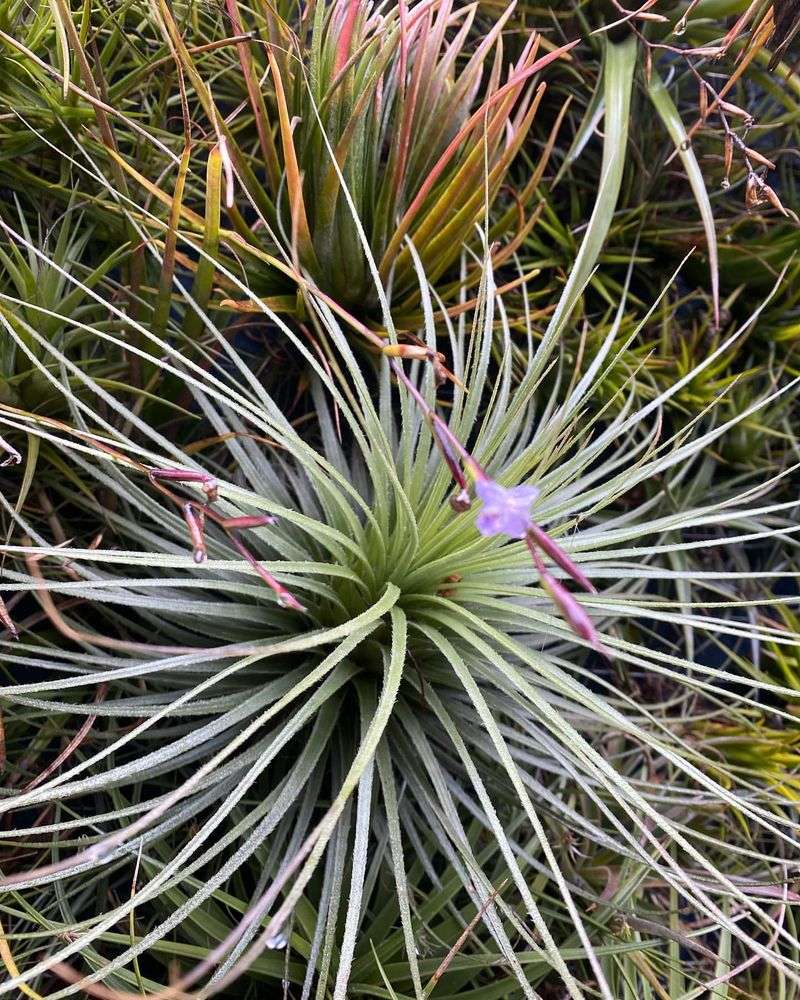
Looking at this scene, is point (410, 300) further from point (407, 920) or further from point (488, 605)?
point (407, 920)

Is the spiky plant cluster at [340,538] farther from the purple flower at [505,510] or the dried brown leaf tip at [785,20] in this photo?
the purple flower at [505,510]

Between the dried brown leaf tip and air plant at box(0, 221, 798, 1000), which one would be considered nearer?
air plant at box(0, 221, 798, 1000)

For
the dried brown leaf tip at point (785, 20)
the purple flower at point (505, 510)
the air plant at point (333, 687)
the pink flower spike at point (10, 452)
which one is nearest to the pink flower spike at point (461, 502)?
the purple flower at point (505, 510)

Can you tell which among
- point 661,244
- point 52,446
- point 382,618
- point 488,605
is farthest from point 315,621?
point 661,244

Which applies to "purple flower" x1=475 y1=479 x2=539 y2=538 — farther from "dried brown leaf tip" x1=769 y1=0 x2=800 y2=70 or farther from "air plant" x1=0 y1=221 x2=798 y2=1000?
"dried brown leaf tip" x1=769 y1=0 x2=800 y2=70

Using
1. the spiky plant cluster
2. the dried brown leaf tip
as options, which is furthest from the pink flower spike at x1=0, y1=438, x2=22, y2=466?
the dried brown leaf tip

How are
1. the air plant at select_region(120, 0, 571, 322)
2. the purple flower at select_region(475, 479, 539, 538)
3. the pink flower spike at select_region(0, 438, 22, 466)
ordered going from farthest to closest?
the air plant at select_region(120, 0, 571, 322) < the pink flower spike at select_region(0, 438, 22, 466) < the purple flower at select_region(475, 479, 539, 538)

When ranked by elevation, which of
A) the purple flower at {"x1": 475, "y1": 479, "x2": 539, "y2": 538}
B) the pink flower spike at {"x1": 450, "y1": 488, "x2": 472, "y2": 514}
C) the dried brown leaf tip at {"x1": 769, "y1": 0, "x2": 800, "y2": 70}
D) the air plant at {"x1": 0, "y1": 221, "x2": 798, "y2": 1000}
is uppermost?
the dried brown leaf tip at {"x1": 769, "y1": 0, "x2": 800, "y2": 70}
